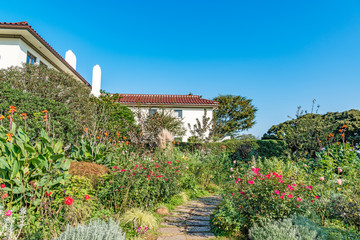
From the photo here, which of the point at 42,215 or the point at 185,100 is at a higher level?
the point at 185,100

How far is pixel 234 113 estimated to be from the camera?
28.5m

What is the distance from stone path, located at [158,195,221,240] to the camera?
3.51 meters

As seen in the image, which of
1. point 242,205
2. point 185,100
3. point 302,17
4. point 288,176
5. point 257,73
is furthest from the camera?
point 185,100

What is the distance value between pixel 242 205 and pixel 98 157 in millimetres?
3733

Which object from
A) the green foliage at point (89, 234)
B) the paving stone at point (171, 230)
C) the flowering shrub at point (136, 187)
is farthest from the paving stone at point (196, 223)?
the green foliage at point (89, 234)

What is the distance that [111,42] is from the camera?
11.3 metres

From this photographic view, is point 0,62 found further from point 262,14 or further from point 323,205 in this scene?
point 323,205

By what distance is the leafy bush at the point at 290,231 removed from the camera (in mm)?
2719

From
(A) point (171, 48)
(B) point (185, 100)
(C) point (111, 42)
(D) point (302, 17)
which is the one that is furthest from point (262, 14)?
(B) point (185, 100)

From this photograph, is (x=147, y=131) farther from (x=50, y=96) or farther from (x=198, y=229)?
(x=198, y=229)

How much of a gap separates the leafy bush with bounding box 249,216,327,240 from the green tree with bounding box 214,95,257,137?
25.4 meters

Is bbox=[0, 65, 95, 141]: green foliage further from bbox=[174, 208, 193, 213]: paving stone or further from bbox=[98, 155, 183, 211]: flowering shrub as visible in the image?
bbox=[174, 208, 193, 213]: paving stone

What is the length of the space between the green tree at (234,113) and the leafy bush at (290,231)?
25.4 meters

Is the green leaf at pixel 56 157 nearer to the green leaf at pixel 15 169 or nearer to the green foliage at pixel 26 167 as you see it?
the green foliage at pixel 26 167
